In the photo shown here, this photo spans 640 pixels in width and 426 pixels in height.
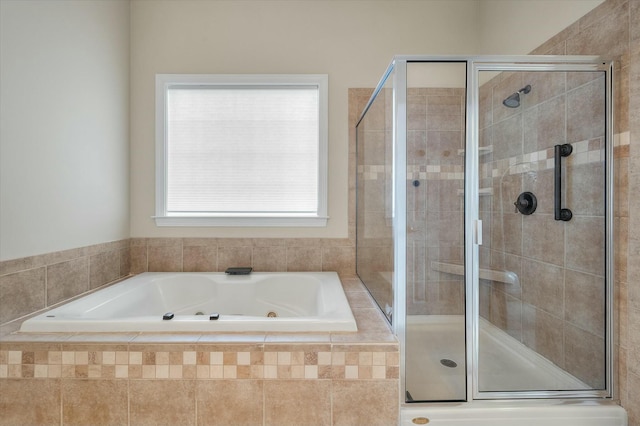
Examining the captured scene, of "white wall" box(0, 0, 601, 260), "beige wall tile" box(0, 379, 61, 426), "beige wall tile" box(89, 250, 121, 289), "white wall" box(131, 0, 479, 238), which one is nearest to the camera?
"beige wall tile" box(0, 379, 61, 426)

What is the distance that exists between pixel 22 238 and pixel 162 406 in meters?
1.04

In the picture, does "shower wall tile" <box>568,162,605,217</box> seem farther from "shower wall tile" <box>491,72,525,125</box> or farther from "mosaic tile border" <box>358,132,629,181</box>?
"shower wall tile" <box>491,72,525,125</box>

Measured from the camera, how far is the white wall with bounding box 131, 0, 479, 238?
7.73ft

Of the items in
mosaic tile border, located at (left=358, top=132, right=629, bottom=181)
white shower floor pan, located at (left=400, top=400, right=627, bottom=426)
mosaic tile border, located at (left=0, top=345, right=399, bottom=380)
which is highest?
mosaic tile border, located at (left=358, top=132, right=629, bottom=181)

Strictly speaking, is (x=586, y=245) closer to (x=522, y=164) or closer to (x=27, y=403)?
(x=522, y=164)

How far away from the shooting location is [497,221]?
1.45m

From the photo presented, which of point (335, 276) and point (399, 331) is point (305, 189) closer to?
point (335, 276)

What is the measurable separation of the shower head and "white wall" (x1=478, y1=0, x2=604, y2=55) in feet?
1.57

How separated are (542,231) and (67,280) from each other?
8.13ft

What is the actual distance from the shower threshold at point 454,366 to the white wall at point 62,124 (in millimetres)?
1835

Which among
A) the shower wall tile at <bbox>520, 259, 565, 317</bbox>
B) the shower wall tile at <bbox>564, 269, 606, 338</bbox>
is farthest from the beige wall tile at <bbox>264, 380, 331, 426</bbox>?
the shower wall tile at <bbox>564, 269, 606, 338</bbox>

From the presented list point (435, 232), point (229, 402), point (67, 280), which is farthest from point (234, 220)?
point (435, 232)

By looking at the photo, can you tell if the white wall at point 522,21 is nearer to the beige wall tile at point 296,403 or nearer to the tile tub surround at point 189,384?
the tile tub surround at point 189,384

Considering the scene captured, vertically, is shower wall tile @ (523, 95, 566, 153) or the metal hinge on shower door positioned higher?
shower wall tile @ (523, 95, 566, 153)
